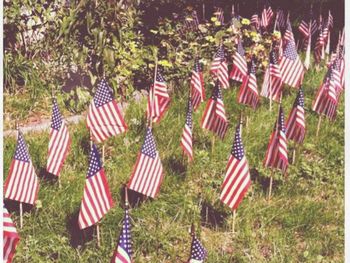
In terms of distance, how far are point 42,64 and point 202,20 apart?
136 inches

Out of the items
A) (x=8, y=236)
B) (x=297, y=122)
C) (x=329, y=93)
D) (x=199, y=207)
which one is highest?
(x=329, y=93)

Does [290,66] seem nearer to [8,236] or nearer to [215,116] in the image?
[215,116]

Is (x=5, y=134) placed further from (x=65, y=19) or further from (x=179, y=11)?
(x=179, y=11)

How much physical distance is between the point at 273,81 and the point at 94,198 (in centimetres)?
326

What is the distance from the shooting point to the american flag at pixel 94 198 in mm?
4543

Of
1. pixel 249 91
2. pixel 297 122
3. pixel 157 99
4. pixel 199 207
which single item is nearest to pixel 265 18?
pixel 249 91

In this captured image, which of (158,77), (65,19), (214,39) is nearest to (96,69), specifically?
(65,19)

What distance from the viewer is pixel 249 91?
6.91 m

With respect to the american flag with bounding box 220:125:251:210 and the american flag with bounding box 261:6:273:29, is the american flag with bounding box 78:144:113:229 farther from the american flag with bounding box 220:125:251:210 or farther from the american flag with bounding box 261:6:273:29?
the american flag with bounding box 261:6:273:29

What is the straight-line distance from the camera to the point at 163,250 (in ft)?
16.3

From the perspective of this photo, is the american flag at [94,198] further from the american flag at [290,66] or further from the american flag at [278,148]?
the american flag at [290,66]

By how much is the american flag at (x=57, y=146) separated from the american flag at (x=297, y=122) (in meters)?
2.10

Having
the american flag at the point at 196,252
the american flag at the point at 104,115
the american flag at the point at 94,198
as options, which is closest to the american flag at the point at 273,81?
the american flag at the point at 104,115

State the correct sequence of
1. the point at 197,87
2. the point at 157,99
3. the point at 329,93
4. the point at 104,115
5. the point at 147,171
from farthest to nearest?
the point at 197,87 → the point at 329,93 → the point at 157,99 → the point at 104,115 → the point at 147,171
